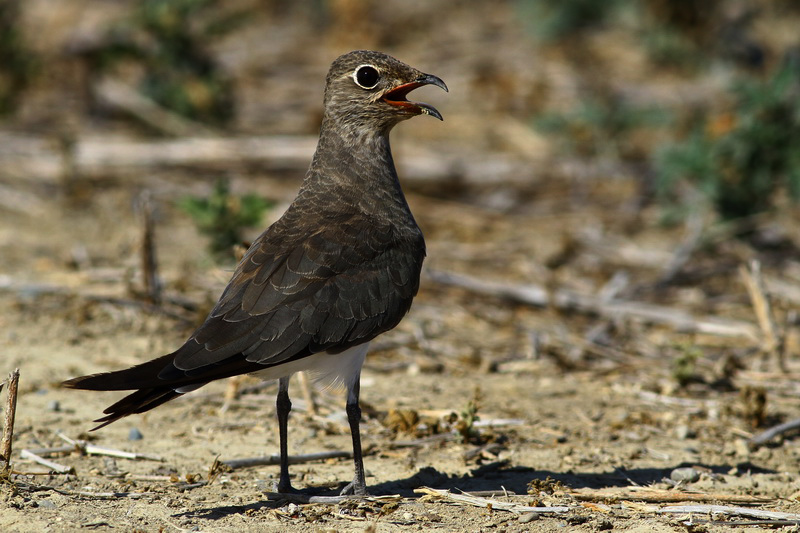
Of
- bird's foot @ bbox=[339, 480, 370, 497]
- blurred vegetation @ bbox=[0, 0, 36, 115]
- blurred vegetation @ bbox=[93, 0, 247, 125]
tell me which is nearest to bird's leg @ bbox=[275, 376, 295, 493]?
bird's foot @ bbox=[339, 480, 370, 497]

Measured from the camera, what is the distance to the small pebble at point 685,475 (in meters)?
5.70

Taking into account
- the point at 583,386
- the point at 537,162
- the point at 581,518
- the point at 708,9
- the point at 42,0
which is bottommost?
the point at 581,518

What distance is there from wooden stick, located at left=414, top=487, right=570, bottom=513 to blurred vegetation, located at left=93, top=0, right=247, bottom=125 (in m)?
7.53

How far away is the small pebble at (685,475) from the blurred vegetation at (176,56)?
25.1 feet

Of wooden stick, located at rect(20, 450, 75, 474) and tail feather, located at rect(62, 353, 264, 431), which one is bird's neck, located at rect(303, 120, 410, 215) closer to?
tail feather, located at rect(62, 353, 264, 431)

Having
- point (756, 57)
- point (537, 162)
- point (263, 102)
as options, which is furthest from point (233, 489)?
point (756, 57)

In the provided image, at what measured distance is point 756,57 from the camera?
13102 millimetres

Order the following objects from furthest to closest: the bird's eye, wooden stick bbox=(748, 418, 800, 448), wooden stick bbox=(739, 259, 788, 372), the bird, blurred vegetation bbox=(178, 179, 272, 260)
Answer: blurred vegetation bbox=(178, 179, 272, 260)
wooden stick bbox=(739, 259, 788, 372)
wooden stick bbox=(748, 418, 800, 448)
the bird's eye
the bird

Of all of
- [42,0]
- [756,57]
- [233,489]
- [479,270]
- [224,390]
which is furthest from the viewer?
[42,0]

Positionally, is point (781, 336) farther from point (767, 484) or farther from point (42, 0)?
point (42, 0)

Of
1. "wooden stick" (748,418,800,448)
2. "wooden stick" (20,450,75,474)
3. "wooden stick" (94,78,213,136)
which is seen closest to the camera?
"wooden stick" (20,450,75,474)

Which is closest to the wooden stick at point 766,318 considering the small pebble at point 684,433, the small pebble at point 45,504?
the small pebble at point 684,433

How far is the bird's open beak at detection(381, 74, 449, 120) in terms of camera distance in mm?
5746

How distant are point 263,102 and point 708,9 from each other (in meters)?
6.22
